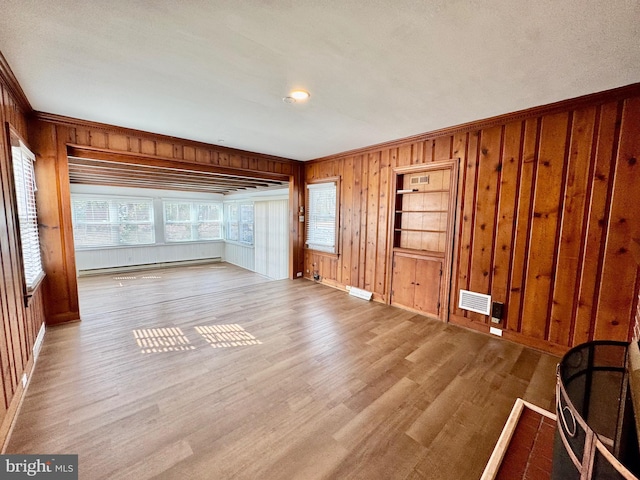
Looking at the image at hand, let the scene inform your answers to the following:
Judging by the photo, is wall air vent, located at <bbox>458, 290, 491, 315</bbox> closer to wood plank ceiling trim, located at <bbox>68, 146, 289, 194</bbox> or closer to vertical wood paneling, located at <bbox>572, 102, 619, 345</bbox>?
vertical wood paneling, located at <bbox>572, 102, 619, 345</bbox>

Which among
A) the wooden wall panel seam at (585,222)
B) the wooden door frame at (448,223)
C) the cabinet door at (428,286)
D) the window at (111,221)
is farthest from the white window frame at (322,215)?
the window at (111,221)

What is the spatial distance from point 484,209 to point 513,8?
2153mm

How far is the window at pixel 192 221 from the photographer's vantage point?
793cm

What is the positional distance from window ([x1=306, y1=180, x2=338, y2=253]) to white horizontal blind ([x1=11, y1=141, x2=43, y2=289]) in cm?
395

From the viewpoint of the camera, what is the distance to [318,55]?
176 cm

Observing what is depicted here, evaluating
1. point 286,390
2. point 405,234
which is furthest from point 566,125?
point 286,390

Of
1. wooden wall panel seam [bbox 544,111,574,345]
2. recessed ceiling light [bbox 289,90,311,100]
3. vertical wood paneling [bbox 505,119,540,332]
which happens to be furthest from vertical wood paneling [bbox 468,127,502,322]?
recessed ceiling light [bbox 289,90,311,100]

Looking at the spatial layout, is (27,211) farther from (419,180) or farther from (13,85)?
(419,180)

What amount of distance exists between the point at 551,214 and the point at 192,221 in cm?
866

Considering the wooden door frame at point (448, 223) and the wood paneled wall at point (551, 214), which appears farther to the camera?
the wooden door frame at point (448, 223)

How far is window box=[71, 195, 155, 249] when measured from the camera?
663 cm

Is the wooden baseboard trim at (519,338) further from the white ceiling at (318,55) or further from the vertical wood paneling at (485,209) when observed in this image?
the white ceiling at (318,55)

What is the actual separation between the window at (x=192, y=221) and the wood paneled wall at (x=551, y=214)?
7.09 m

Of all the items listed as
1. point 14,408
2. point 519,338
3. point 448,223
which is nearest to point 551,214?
point 448,223
